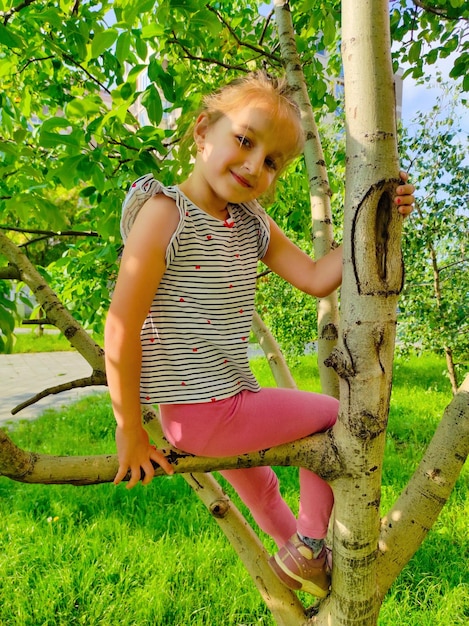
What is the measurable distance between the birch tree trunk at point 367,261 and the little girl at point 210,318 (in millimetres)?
187

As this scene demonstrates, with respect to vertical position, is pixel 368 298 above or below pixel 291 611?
above

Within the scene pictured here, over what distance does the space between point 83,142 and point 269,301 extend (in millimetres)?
6254

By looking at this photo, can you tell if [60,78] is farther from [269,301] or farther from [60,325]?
[269,301]

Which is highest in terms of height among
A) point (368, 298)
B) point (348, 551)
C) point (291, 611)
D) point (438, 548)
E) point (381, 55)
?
point (381, 55)

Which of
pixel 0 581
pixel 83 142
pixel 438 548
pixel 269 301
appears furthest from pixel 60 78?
pixel 269 301

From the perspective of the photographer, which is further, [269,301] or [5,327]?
[269,301]

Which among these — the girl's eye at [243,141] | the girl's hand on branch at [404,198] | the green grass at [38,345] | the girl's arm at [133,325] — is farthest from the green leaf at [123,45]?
the green grass at [38,345]

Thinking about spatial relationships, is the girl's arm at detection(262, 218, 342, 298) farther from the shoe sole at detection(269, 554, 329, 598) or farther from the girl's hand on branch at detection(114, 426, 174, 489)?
the shoe sole at detection(269, 554, 329, 598)

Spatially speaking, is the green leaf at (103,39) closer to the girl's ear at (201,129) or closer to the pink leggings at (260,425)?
the girl's ear at (201,129)

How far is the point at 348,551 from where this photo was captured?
47.2 inches

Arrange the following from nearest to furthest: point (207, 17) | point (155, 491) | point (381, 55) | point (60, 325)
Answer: point (381, 55) < point (60, 325) < point (207, 17) < point (155, 491)

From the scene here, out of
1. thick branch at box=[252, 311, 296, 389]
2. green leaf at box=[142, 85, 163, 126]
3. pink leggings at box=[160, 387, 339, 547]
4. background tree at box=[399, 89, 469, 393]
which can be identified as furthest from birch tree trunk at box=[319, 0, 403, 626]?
background tree at box=[399, 89, 469, 393]

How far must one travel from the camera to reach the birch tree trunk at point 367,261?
3.46 ft

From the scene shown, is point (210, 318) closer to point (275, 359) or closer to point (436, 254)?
point (275, 359)
